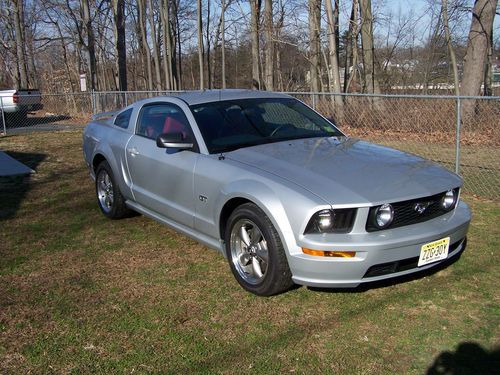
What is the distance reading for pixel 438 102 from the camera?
1002 centimetres

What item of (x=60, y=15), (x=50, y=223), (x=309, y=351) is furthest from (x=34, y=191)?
(x=60, y=15)

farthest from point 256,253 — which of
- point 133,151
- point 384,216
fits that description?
point 133,151

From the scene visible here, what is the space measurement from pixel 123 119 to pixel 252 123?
1.94 m

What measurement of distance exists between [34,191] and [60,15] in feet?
95.4

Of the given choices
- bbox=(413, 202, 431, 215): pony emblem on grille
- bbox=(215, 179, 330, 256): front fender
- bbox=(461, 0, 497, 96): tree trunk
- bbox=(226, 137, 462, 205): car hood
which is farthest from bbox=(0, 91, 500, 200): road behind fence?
bbox=(215, 179, 330, 256): front fender

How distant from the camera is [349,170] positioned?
3.66 metres

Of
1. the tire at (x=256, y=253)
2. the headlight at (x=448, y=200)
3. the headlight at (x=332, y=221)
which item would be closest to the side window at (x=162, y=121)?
the tire at (x=256, y=253)

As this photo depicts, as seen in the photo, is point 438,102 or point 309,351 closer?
point 309,351

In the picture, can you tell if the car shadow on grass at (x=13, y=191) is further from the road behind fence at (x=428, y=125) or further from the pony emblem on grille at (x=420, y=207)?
the road behind fence at (x=428, y=125)

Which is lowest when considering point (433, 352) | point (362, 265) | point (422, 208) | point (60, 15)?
point (433, 352)

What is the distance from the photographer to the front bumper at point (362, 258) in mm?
3209

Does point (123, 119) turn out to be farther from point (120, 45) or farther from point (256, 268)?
point (120, 45)

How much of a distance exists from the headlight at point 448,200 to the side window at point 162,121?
7.06 feet

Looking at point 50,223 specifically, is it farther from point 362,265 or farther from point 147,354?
point 362,265
